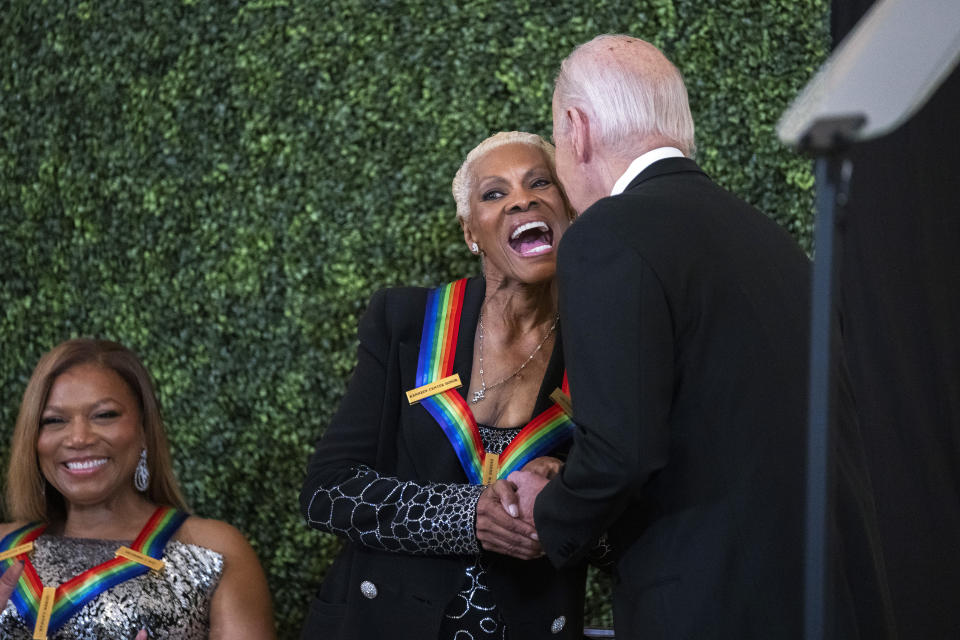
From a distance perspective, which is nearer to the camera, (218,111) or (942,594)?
(942,594)

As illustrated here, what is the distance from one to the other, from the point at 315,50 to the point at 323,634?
6.87 ft

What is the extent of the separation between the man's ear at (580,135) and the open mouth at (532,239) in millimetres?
574

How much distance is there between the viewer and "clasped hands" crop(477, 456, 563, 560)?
2.15 metres

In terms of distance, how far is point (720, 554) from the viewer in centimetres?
174

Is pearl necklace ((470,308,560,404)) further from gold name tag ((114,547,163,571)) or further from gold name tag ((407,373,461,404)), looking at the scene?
gold name tag ((114,547,163,571))

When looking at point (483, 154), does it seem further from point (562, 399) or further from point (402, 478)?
point (402, 478)

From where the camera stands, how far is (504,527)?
2205mm

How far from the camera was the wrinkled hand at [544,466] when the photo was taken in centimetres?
229

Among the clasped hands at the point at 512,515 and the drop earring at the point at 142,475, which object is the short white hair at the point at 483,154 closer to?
the clasped hands at the point at 512,515

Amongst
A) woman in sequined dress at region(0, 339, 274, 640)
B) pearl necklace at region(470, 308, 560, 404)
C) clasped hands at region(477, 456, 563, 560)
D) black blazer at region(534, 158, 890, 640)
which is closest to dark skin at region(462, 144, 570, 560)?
pearl necklace at region(470, 308, 560, 404)

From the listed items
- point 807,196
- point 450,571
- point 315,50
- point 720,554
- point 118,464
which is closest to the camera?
point 720,554

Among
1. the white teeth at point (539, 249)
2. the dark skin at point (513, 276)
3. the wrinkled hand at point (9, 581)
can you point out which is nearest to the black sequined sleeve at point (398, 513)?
the dark skin at point (513, 276)

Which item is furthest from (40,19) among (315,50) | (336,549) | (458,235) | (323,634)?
(323,634)

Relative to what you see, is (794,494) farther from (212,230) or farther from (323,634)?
(212,230)
